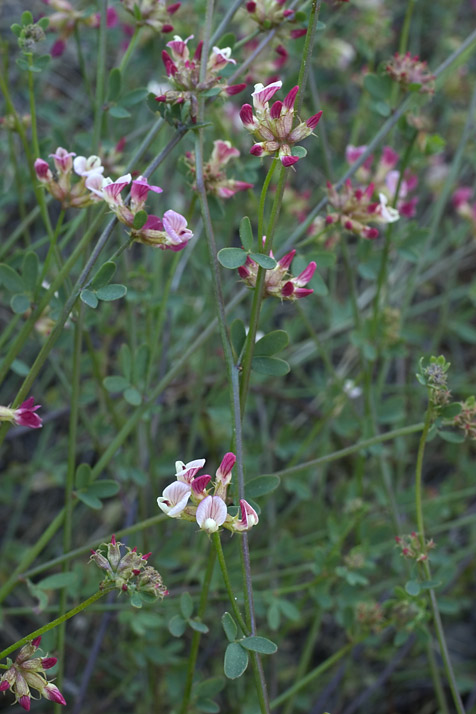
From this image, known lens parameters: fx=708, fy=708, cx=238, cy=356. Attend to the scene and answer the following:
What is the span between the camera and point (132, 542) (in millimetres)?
1968

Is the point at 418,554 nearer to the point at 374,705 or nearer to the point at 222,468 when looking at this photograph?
the point at 222,468

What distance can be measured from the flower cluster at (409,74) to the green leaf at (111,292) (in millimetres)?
900

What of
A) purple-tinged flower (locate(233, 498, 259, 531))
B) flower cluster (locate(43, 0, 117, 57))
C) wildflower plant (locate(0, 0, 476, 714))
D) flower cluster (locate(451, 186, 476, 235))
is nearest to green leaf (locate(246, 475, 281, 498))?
wildflower plant (locate(0, 0, 476, 714))

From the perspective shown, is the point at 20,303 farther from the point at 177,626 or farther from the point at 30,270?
the point at 177,626

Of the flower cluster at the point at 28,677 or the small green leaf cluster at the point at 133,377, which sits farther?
the small green leaf cluster at the point at 133,377

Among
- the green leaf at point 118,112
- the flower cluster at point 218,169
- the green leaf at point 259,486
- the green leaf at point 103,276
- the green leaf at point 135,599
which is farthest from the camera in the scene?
the green leaf at point 118,112

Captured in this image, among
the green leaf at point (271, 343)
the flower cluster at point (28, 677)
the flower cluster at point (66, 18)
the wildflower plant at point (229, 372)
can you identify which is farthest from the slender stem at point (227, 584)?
the flower cluster at point (66, 18)

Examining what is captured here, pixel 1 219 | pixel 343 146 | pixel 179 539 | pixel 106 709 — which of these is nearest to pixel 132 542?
pixel 179 539

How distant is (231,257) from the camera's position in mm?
1249

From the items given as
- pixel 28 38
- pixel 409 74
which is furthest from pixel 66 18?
pixel 409 74

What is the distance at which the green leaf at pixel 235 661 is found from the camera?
114 centimetres

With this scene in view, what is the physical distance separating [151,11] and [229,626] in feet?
4.20

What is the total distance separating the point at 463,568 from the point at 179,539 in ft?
3.41

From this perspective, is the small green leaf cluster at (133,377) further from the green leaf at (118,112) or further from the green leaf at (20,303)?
the green leaf at (118,112)
